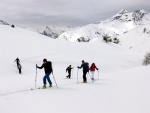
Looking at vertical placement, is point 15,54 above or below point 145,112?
above

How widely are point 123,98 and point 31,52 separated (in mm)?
47640

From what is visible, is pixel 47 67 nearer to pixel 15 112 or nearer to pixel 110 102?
pixel 110 102

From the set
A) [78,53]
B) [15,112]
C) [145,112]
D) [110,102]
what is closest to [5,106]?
[15,112]

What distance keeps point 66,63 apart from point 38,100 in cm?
4542

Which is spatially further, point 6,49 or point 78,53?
point 78,53

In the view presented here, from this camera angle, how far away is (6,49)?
2201 inches

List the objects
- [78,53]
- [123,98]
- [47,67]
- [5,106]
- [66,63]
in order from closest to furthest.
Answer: [5,106] → [123,98] → [47,67] → [66,63] → [78,53]

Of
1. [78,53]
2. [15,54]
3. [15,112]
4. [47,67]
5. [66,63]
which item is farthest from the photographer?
[78,53]

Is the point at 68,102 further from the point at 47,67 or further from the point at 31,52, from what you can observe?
the point at 31,52

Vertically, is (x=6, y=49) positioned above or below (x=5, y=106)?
above

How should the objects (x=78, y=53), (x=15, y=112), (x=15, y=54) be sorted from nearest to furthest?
(x=15, y=112), (x=15, y=54), (x=78, y=53)

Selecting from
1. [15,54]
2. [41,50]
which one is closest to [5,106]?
[15,54]

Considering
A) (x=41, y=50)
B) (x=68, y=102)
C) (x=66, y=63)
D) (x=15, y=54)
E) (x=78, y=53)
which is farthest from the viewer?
(x=78, y=53)

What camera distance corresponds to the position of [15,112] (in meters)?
11.3
